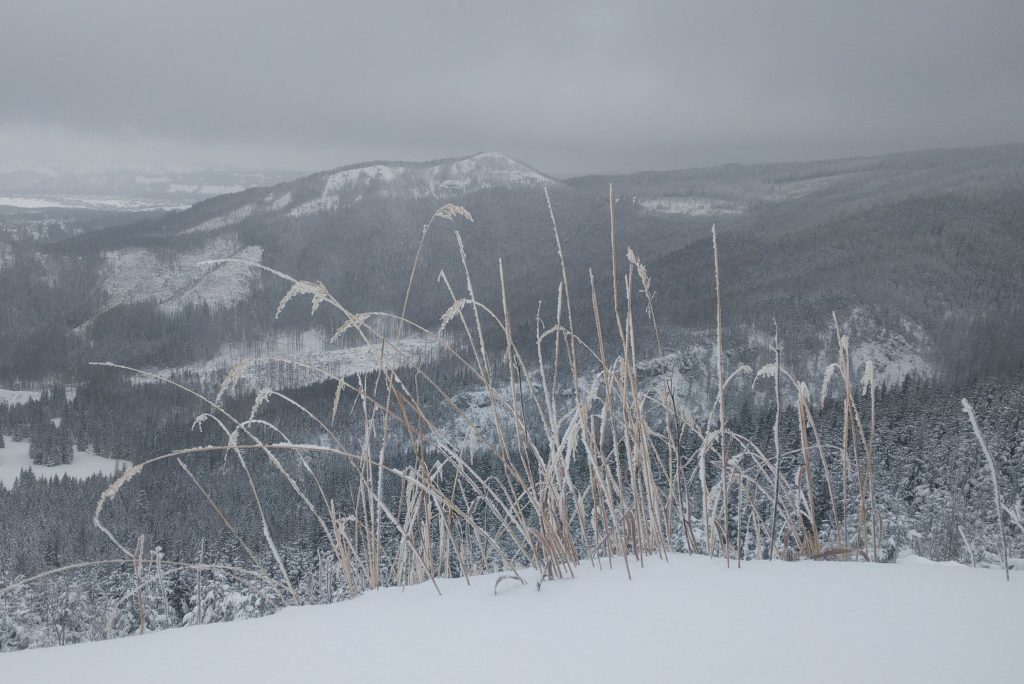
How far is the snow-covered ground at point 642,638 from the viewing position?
0.90 m

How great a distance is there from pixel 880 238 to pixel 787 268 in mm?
22920

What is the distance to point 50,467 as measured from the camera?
80.4 meters

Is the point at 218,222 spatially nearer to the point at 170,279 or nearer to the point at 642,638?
the point at 170,279

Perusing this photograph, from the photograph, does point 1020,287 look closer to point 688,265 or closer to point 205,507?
point 688,265

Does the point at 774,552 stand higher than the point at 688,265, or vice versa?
the point at 774,552

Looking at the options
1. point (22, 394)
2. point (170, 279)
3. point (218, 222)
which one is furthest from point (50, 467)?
point (218, 222)

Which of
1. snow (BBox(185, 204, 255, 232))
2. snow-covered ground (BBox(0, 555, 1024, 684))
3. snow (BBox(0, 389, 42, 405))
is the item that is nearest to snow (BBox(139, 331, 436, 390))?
snow (BBox(0, 389, 42, 405))

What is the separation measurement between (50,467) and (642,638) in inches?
4007

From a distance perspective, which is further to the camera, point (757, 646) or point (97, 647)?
point (97, 647)

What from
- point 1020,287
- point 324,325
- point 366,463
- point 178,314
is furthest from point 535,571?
point 178,314

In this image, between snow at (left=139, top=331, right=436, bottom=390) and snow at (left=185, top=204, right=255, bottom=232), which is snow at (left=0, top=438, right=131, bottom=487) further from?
snow at (left=185, top=204, right=255, bottom=232)

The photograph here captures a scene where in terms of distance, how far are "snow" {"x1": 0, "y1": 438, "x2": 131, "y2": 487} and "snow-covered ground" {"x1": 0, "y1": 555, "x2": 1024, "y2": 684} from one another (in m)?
89.2

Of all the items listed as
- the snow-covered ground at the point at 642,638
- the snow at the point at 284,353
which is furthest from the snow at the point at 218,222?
the snow-covered ground at the point at 642,638

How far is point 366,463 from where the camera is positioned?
6.53 feet
